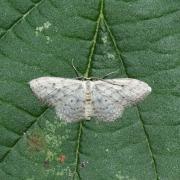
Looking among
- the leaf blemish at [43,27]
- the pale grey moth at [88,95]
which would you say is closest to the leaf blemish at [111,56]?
the pale grey moth at [88,95]

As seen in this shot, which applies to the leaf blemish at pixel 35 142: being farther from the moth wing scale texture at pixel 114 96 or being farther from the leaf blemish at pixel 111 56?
the leaf blemish at pixel 111 56

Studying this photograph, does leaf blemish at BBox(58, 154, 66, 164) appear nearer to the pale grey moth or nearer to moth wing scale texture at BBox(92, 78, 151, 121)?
the pale grey moth

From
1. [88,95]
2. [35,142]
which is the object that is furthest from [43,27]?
[35,142]

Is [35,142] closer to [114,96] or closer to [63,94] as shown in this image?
[63,94]

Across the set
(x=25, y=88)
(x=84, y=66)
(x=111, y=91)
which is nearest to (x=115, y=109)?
(x=111, y=91)

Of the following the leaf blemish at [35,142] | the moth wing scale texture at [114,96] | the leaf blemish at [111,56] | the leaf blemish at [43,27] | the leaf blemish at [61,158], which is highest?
the leaf blemish at [43,27]

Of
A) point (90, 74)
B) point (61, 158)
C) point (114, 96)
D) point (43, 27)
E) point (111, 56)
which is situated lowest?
point (61, 158)

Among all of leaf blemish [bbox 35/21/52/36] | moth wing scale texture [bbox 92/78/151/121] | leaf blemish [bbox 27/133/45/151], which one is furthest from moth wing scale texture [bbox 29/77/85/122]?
leaf blemish [bbox 35/21/52/36]
